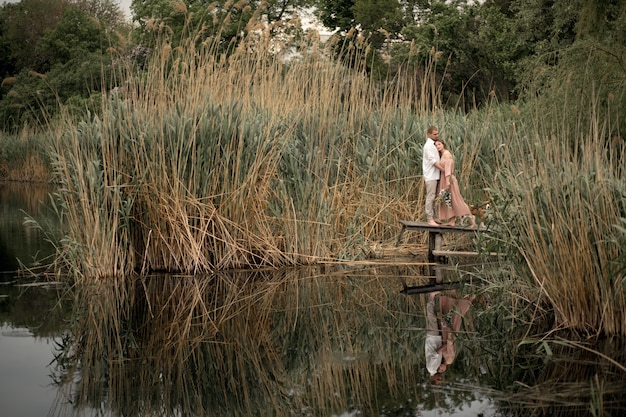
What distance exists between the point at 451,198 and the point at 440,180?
29cm

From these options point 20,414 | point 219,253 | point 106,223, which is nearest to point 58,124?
point 106,223

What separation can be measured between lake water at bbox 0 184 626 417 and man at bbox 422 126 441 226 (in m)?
2.06

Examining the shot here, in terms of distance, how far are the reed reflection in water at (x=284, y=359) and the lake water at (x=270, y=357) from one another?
1 centimetres

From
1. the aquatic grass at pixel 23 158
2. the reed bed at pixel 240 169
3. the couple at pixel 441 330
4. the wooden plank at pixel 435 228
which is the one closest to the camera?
the couple at pixel 441 330

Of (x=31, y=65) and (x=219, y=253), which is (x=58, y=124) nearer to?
(x=219, y=253)

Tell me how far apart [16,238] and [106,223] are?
521 cm

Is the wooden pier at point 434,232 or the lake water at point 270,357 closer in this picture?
the lake water at point 270,357

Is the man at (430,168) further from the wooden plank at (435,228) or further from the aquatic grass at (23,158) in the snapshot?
the aquatic grass at (23,158)

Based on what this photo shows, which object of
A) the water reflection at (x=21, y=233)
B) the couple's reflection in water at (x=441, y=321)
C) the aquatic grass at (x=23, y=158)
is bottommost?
the aquatic grass at (x=23, y=158)

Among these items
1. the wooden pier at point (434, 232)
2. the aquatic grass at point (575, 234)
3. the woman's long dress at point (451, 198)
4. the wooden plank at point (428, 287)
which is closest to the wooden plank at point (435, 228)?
the wooden pier at point (434, 232)

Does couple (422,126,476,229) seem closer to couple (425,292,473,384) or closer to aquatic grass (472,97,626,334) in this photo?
couple (425,292,473,384)

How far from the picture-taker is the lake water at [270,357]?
214 inches

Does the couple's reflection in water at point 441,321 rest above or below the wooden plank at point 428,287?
above

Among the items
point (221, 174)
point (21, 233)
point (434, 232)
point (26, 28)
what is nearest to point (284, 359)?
point (221, 174)
